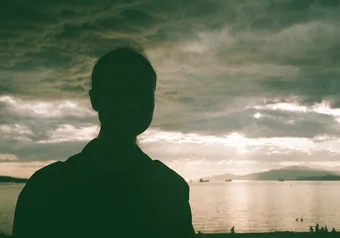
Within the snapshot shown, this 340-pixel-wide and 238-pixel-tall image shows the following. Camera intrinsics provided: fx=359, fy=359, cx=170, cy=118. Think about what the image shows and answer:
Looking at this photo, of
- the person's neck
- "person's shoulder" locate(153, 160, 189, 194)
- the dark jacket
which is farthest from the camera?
"person's shoulder" locate(153, 160, 189, 194)

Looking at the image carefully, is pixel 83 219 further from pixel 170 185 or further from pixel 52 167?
pixel 170 185

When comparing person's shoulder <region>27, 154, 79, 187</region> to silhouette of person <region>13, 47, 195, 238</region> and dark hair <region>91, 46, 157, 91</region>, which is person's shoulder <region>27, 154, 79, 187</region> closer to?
silhouette of person <region>13, 47, 195, 238</region>

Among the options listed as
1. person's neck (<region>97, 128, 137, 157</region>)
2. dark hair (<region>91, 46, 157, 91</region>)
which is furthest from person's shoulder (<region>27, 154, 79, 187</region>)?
dark hair (<region>91, 46, 157, 91</region>)

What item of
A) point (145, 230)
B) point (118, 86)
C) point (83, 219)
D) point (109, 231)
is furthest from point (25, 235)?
point (118, 86)

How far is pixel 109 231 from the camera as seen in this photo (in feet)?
7.14

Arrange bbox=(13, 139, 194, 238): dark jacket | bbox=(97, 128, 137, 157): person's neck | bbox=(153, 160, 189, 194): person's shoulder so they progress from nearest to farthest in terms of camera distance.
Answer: bbox=(13, 139, 194, 238): dark jacket → bbox=(97, 128, 137, 157): person's neck → bbox=(153, 160, 189, 194): person's shoulder

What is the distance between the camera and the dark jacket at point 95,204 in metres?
2.19

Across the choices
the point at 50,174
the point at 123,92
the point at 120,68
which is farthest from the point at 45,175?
the point at 120,68

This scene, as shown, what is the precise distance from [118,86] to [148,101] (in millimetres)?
228

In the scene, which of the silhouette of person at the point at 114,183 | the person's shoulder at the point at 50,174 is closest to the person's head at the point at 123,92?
→ the silhouette of person at the point at 114,183

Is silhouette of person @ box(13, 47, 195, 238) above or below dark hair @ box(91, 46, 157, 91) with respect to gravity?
below

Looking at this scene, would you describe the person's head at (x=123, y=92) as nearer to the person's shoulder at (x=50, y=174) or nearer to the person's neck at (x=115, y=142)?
the person's neck at (x=115, y=142)

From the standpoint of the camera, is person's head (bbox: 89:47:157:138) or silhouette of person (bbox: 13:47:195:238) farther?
person's head (bbox: 89:47:157:138)

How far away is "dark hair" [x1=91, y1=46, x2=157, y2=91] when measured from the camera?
2477 mm
